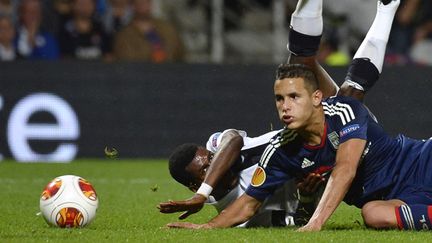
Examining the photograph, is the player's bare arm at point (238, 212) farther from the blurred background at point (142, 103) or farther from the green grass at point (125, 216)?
the blurred background at point (142, 103)

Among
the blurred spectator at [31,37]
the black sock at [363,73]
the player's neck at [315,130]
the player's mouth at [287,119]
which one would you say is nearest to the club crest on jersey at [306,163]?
the player's neck at [315,130]

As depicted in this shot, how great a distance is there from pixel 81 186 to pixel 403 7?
10568 mm

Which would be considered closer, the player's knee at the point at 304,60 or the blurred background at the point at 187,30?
the player's knee at the point at 304,60

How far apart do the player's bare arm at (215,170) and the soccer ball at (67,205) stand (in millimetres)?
611

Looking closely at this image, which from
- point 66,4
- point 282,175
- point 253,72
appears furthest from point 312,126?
point 66,4

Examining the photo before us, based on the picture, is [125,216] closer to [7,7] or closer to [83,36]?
[83,36]

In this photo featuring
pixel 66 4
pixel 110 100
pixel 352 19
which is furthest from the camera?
pixel 352 19

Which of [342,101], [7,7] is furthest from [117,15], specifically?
[342,101]

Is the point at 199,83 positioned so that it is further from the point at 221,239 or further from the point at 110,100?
the point at 221,239

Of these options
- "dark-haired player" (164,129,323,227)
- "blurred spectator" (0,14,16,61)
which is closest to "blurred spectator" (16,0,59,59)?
"blurred spectator" (0,14,16,61)

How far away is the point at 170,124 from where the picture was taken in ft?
46.8

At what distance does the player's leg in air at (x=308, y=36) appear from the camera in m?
8.59

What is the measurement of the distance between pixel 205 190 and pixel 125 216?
1.27m

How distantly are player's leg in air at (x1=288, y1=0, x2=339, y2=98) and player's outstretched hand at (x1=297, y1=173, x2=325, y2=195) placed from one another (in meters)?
1.27
